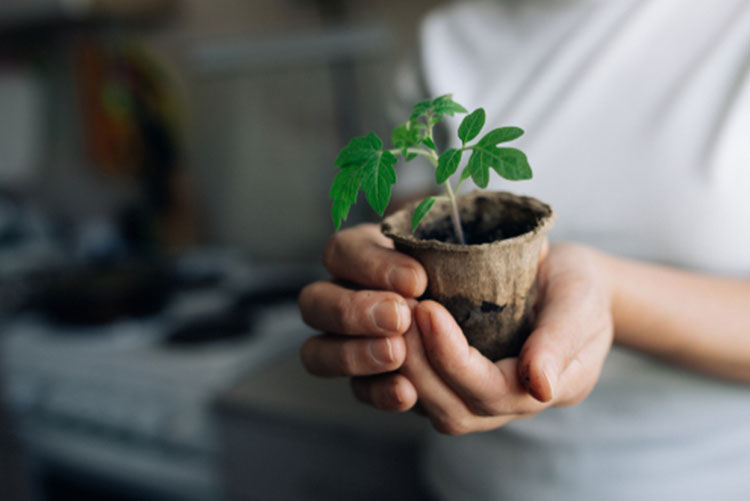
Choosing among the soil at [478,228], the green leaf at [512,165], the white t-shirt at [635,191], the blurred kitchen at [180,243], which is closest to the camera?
the green leaf at [512,165]

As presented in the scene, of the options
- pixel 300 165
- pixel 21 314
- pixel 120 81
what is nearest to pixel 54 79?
pixel 120 81

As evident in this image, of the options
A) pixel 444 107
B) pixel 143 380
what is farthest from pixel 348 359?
pixel 143 380

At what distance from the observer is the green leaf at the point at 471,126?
1.39ft

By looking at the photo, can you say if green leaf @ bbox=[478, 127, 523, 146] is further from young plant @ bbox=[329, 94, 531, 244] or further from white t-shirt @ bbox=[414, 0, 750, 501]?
white t-shirt @ bbox=[414, 0, 750, 501]

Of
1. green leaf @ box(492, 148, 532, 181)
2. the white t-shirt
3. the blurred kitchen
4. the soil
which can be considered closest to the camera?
green leaf @ box(492, 148, 532, 181)

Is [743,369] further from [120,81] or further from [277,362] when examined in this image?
[120,81]

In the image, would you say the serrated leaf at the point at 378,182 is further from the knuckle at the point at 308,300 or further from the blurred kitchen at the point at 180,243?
the blurred kitchen at the point at 180,243

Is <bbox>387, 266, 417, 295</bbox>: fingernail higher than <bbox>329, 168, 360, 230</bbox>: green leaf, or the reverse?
<bbox>329, 168, 360, 230</bbox>: green leaf

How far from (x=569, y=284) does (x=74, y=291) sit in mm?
1636

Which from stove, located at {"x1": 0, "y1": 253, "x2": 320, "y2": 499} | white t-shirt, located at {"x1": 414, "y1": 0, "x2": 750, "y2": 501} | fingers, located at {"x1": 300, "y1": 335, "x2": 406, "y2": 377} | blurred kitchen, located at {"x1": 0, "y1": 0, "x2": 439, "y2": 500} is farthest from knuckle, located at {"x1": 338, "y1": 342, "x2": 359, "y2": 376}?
stove, located at {"x1": 0, "y1": 253, "x2": 320, "y2": 499}

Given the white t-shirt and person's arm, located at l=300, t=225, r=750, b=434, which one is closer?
person's arm, located at l=300, t=225, r=750, b=434

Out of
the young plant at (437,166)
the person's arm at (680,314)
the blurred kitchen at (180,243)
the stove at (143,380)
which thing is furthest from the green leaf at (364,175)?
the stove at (143,380)

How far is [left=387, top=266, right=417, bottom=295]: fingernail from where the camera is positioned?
0.45 meters

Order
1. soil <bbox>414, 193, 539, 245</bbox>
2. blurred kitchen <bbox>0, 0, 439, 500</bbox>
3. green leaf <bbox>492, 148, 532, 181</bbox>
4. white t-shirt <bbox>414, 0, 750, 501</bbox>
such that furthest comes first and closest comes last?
blurred kitchen <bbox>0, 0, 439, 500</bbox>, white t-shirt <bbox>414, 0, 750, 501</bbox>, soil <bbox>414, 193, 539, 245</bbox>, green leaf <bbox>492, 148, 532, 181</bbox>
